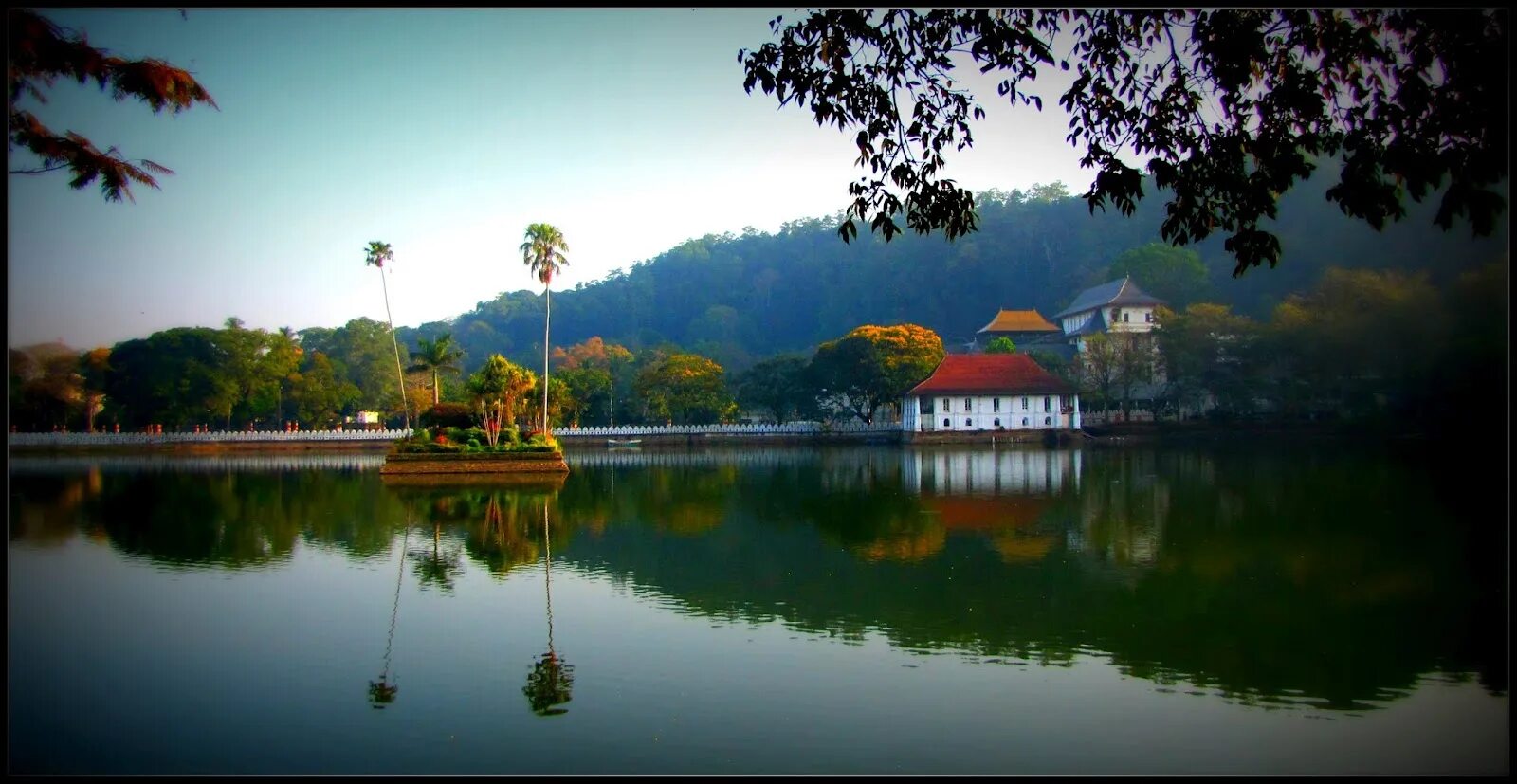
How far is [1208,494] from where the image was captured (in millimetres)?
20594

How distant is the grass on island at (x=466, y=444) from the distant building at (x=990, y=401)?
21112 mm

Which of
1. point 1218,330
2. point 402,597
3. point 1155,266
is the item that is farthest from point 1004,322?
point 402,597

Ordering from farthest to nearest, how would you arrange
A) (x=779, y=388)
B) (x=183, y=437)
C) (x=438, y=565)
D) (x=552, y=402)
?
(x=779, y=388), (x=183, y=437), (x=552, y=402), (x=438, y=565)

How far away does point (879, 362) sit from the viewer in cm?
4925

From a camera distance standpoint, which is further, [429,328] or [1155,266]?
[429,328]

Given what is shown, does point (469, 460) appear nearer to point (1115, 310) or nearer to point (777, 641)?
point (777, 641)

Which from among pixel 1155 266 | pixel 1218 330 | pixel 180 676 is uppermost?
pixel 1155 266

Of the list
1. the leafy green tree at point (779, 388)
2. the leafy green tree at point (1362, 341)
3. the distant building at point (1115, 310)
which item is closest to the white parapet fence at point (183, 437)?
the leafy green tree at point (779, 388)

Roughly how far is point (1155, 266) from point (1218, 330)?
1947 cm

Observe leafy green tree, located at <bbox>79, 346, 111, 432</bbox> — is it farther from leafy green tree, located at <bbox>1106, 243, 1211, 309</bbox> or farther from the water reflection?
leafy green tree, located at <bbox>1106, 243, 1211, 309</bbox>

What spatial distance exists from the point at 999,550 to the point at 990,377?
35.2 metres

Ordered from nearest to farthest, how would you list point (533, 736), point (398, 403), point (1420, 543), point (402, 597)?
point (533, 736) → point (402, 597) → point (1420, 543) → point (398, 403)

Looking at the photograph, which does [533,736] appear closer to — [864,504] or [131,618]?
[131,618]

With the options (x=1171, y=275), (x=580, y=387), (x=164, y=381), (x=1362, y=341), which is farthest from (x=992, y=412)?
(x=164, y=381)
